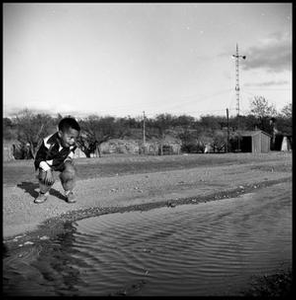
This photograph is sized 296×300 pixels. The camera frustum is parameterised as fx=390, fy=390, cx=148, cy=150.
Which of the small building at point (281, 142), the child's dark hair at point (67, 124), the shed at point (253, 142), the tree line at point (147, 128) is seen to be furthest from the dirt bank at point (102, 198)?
the small building at point (281, 142)

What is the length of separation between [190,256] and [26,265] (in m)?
2.09

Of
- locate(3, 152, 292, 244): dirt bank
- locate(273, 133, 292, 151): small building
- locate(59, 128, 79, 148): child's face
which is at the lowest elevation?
locate(3, 152, 292, 244): dirt bank

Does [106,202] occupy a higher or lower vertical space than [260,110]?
lower

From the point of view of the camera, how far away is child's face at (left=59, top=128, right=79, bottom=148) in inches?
334

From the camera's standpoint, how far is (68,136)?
8.51 m

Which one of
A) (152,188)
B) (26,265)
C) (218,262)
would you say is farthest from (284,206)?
(26,265)

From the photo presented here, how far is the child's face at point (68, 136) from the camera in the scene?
8.48 m

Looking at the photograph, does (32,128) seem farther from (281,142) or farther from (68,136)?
(281,142)

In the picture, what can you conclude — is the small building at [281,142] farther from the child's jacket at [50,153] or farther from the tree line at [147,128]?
the child's jacket at [50,153]

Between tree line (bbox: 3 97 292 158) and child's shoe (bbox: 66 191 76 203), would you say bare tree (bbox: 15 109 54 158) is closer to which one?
tree line (bbox: 3 97 292 158)

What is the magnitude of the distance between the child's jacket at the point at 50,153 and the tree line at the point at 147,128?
2263cm

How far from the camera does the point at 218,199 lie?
10.2m

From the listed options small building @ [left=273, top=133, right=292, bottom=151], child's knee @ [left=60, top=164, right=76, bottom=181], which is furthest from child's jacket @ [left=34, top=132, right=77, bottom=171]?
small building @ [left=273, top=133, right=292, bottom=151]

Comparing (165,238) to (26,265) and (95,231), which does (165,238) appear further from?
(26,265)
